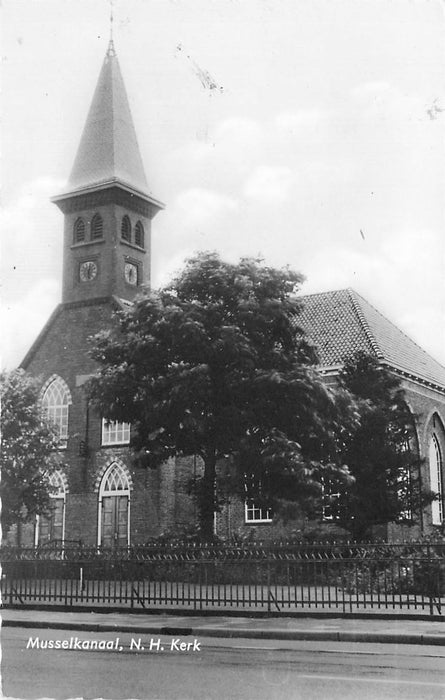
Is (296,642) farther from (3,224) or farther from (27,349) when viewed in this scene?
(27,349)

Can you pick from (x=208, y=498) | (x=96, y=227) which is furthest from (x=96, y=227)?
(x=208, y=498)

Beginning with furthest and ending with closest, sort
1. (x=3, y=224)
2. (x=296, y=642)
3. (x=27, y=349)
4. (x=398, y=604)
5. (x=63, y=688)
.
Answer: (x=27, y=349) < (x=398, y=604) < (x=296, y=642) < (x=3, y=224) < (x=63, y=688)

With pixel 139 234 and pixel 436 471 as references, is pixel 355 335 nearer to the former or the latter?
pixel 436 471

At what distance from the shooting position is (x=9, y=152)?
11.9 metres

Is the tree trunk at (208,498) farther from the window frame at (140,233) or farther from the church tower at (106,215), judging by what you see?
the window frame at (140,233)

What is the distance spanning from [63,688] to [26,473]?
68.2 feet

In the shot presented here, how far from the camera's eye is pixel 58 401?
1485 inches

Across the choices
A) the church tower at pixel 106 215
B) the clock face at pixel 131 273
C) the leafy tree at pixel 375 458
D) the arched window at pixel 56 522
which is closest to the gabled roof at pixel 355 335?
the leafy tree at pixel 375 458

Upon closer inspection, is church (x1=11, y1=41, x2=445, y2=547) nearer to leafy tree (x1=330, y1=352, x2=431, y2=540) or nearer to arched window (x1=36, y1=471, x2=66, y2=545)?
arched window (x1=36, y1=471, x2=66, y2=545)

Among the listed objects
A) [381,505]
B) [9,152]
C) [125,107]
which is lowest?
[381,505]

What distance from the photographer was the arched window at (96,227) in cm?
3856

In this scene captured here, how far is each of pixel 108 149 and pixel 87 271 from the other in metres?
5.48

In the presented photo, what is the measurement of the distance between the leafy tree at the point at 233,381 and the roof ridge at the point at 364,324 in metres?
7.93

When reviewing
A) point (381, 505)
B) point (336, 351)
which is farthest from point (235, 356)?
point (336, 351)
